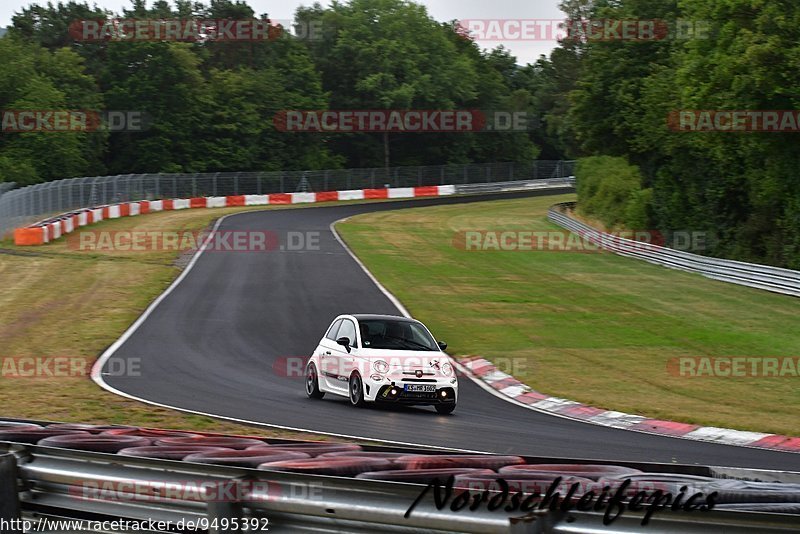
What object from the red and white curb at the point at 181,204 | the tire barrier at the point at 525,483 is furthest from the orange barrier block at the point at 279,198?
the tire barrier at the point at 525,483

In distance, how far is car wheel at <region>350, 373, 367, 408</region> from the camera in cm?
1630

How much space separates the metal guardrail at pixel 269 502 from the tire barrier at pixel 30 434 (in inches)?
27.7

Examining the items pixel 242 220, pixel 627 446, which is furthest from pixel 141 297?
pixel 242 220

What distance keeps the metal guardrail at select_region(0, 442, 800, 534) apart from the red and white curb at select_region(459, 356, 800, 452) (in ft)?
29.3

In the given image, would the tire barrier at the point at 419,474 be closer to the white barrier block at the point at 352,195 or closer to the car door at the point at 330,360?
the car door at the point at 330,360

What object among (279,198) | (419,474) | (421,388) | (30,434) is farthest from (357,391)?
(279,198)

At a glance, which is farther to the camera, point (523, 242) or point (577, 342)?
point (523, 242)

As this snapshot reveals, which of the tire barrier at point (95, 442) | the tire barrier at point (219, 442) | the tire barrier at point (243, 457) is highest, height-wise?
the tire barrier at point (243, 457)

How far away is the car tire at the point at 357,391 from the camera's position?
16297mm

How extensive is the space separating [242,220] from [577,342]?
33789mm

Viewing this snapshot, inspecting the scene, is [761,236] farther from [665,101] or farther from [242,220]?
[242,220]

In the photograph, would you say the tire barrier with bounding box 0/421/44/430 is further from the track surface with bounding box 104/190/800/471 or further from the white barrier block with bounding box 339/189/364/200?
the white barrier block with bounding box 339/189/364/200

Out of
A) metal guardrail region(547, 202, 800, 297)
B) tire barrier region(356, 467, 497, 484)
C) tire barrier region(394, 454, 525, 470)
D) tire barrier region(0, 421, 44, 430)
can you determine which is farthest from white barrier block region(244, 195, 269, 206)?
tire barrier region(356, 467, 497, 484)

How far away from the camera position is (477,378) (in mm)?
20109
